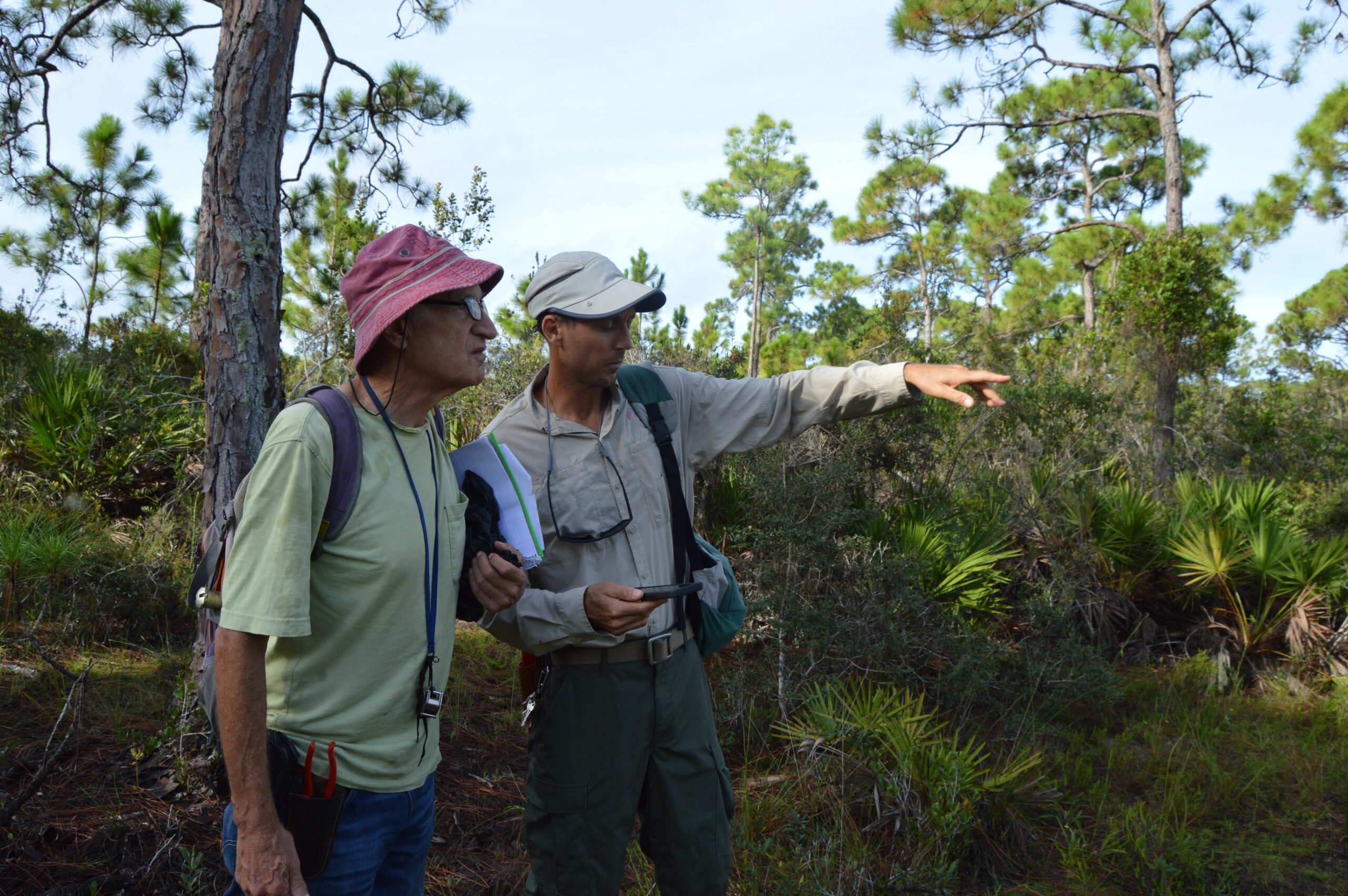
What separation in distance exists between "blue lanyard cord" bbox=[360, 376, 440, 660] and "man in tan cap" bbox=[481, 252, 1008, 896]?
0.43 meters

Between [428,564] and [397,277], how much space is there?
0.58 m

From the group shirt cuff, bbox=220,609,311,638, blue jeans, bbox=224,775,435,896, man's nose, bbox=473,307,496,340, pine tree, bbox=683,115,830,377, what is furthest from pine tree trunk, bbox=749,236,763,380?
shirt cuff, bbox=220,609,311,638

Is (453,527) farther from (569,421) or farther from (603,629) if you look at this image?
(569,421)

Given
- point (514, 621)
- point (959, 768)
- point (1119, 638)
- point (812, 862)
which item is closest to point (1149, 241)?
point (1119, 638)

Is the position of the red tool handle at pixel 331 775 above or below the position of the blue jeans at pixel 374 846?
above

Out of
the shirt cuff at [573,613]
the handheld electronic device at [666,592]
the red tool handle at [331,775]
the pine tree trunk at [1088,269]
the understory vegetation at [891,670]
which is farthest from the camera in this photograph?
the pine tree trunk at [1088,269]

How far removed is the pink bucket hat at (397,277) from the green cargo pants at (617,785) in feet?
3.57

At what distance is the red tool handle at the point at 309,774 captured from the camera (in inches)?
64.7

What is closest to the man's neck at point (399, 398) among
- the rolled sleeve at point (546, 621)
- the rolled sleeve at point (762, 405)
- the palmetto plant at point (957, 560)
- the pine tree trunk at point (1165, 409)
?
the rolled sleeve at point (546, 621)

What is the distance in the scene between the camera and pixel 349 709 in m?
1.72

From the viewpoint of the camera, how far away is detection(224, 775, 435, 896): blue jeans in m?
1.72

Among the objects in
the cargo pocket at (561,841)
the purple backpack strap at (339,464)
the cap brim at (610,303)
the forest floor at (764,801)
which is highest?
the cap brim at (610,303)

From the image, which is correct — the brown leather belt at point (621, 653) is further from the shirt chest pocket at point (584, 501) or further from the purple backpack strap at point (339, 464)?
the purple backpack strap at point (339, 464)

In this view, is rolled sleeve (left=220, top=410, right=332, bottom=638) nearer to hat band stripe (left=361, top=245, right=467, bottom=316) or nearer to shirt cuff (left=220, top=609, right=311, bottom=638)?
shirt cuff (left=220, top=609, right=311, bottom=638)
